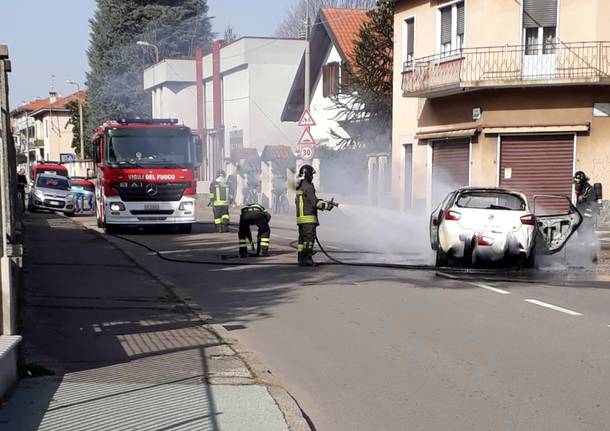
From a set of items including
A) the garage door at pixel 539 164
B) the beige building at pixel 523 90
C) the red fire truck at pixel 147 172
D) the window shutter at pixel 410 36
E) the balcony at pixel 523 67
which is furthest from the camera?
the window shutter at pixel 410 36

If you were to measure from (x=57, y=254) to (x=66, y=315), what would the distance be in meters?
7.24

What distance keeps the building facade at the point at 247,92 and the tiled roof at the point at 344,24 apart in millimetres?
8469

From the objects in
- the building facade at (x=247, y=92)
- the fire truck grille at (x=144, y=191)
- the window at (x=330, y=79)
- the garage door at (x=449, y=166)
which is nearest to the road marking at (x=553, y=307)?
the fire truck grille at (x=144, y=191)

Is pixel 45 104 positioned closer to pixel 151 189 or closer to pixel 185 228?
pixel 185 228

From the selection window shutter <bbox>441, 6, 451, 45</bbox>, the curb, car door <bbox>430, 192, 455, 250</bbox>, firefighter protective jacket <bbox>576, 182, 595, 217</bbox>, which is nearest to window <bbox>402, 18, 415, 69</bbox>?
window shutter <bbox>441, 6, 451, 45</bbox>

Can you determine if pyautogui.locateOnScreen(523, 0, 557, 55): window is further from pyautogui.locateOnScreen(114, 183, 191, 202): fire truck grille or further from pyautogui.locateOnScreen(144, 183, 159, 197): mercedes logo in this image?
pyautogui.locateOnScreen(144, 183, 159, 197): mercedes logo

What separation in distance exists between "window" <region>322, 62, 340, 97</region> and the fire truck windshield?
1519 cm

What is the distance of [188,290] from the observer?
38.5ft

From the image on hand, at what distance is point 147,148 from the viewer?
2098 centimetres

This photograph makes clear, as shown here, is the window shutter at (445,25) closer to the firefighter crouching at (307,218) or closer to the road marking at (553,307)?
the firefighter crouching at (307,218)

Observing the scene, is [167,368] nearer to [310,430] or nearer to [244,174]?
[310,430]

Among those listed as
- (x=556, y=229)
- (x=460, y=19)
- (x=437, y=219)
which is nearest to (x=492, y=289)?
(x=437, y=219)

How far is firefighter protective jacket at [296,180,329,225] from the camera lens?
14.2 metres

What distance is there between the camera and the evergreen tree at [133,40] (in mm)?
61312
